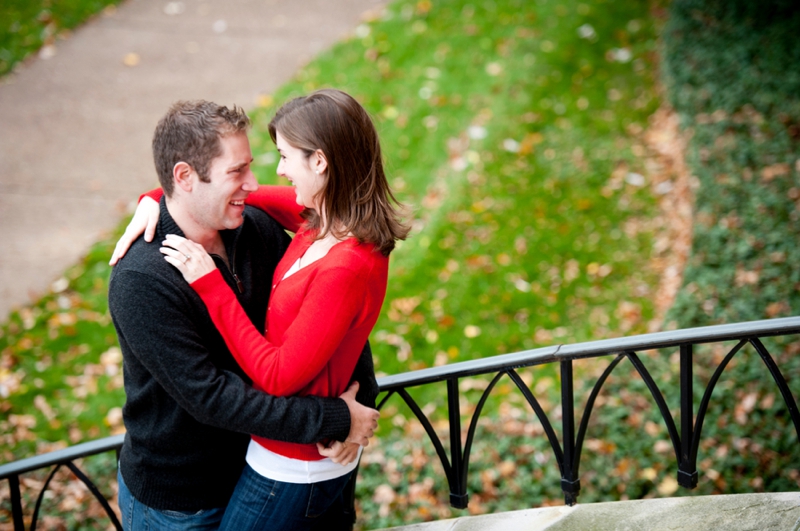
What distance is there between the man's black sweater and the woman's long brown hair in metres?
0.45

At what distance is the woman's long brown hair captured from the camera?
2365 mm

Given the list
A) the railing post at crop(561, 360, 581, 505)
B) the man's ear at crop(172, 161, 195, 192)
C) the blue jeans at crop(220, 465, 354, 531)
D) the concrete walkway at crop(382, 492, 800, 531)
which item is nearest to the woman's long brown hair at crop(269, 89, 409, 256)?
the man's ear at crop(172, 161, 195, 192)

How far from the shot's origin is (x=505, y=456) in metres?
5.64

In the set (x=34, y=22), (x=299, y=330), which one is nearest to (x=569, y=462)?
(x=299, y=330)

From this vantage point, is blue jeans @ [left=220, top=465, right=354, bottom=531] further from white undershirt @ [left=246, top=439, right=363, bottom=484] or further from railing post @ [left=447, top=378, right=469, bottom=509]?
railing post @ [left=447, top=378, right=469, bottom=509]

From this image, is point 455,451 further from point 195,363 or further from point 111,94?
point 111,94

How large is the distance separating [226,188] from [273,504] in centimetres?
106

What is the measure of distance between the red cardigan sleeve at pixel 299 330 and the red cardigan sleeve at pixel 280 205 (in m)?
0.68

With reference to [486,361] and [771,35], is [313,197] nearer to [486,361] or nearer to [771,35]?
[486,361]

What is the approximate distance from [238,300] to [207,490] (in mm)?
668

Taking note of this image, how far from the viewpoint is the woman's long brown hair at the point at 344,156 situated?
2365 millimetres

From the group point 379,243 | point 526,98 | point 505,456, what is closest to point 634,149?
point 526,98

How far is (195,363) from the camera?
2275 millimetres

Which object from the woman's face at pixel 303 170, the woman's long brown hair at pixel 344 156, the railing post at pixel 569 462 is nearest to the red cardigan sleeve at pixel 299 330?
the woman's long brown hair at pixel 344 156
